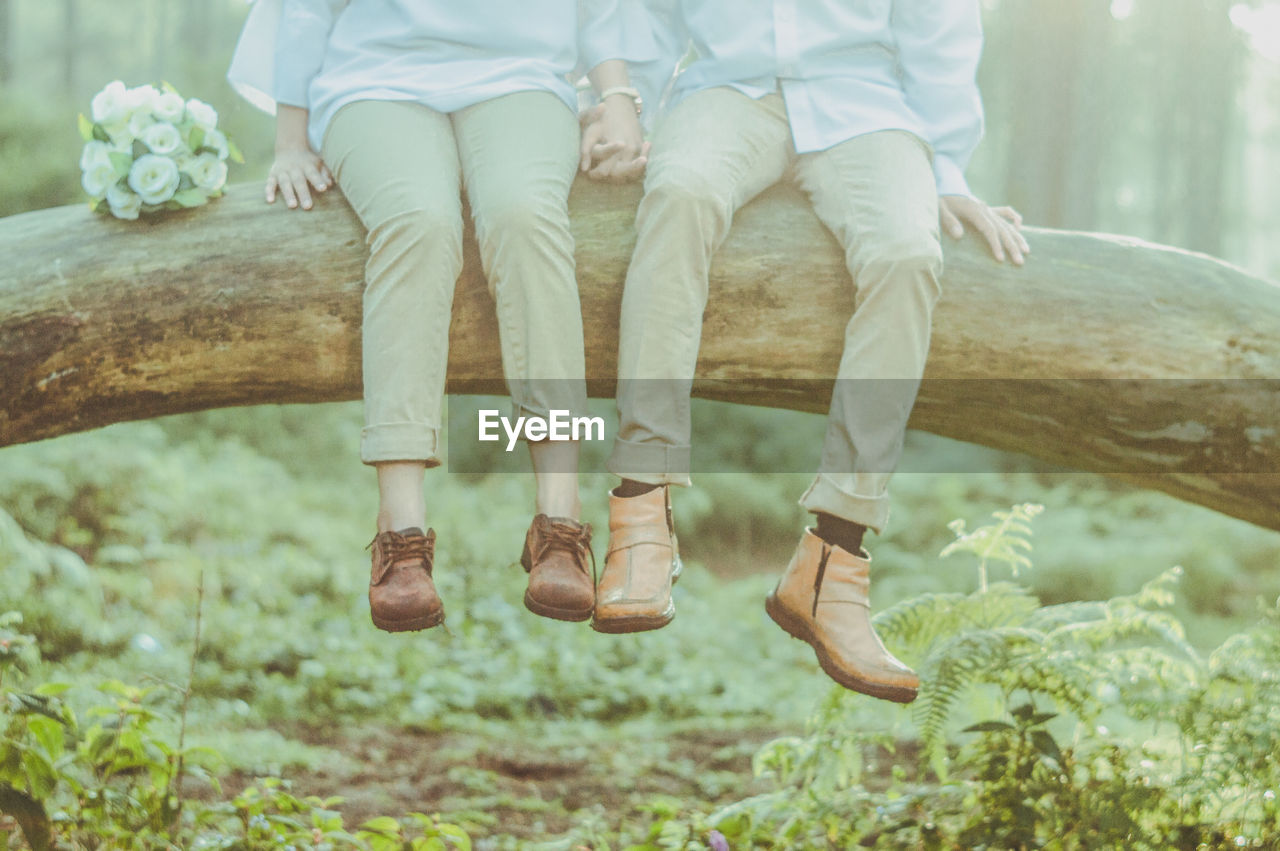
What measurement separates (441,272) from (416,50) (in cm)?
78

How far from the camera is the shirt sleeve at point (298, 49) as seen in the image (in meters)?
2.94

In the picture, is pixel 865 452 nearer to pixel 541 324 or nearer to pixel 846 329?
pixel 846 329

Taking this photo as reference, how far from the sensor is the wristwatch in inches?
117

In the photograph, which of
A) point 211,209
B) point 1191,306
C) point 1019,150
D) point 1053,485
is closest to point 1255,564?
point 1053,485

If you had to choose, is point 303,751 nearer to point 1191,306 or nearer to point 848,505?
point 848,505

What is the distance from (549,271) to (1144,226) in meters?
33.8

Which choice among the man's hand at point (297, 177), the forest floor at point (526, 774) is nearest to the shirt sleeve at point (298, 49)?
the man's hand at point (297, 177)

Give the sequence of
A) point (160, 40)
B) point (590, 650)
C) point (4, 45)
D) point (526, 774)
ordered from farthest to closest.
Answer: point (160, 40), point (4, 45), point (590, 650), point (526, 774)

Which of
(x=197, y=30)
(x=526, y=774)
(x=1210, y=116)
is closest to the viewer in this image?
(x=526, y=774)

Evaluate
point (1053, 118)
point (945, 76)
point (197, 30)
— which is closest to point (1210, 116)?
point (1053, 118)

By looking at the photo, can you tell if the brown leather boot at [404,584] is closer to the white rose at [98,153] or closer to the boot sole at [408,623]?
the boot sole at [408,623]

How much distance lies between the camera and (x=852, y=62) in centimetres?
Answer: 306

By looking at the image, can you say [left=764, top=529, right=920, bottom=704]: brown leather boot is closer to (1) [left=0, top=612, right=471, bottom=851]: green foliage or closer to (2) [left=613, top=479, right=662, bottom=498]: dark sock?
(2) [left=613, top=479, right=662, bottom=498]: dark sock

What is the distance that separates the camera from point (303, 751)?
400 centimetres
